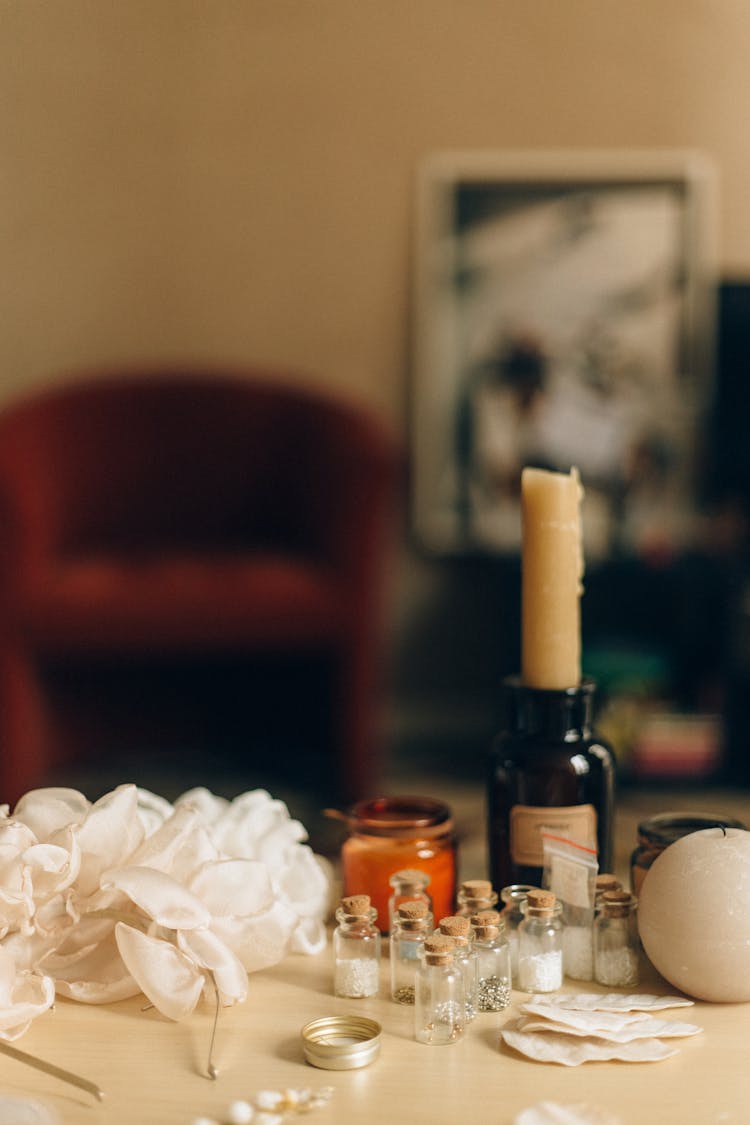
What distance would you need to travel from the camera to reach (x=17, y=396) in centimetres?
347

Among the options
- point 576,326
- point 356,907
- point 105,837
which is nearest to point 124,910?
point 105,837

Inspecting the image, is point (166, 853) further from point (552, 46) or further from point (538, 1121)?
point (552, 46)

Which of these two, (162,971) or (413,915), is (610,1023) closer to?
(413,915)

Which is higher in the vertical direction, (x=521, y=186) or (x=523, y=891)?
(x=521, y=186)

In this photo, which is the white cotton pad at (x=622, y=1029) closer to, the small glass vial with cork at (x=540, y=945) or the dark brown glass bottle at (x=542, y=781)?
the small glass vial with cork at (x=540, y=945)

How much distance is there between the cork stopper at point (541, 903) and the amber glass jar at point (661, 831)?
0.40 ft

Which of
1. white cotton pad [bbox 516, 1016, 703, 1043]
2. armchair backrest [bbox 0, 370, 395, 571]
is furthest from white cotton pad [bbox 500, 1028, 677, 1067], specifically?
armchair backrest [bbox 0, 370, 395, 571]

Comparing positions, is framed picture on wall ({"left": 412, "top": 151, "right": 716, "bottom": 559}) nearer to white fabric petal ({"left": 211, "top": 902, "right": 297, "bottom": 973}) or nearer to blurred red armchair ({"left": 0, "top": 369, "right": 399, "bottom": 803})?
blurred red armchair ({"left": 0, "top": 369, "right": 399, "bottom": 803})

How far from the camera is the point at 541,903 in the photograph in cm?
82

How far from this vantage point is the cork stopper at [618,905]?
2.75 feet

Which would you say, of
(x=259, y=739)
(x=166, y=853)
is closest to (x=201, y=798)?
(x=166, y=853)

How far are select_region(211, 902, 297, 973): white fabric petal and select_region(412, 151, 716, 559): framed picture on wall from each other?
262 cm

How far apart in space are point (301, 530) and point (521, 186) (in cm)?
120

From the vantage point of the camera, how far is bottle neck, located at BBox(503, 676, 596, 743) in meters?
0.95
